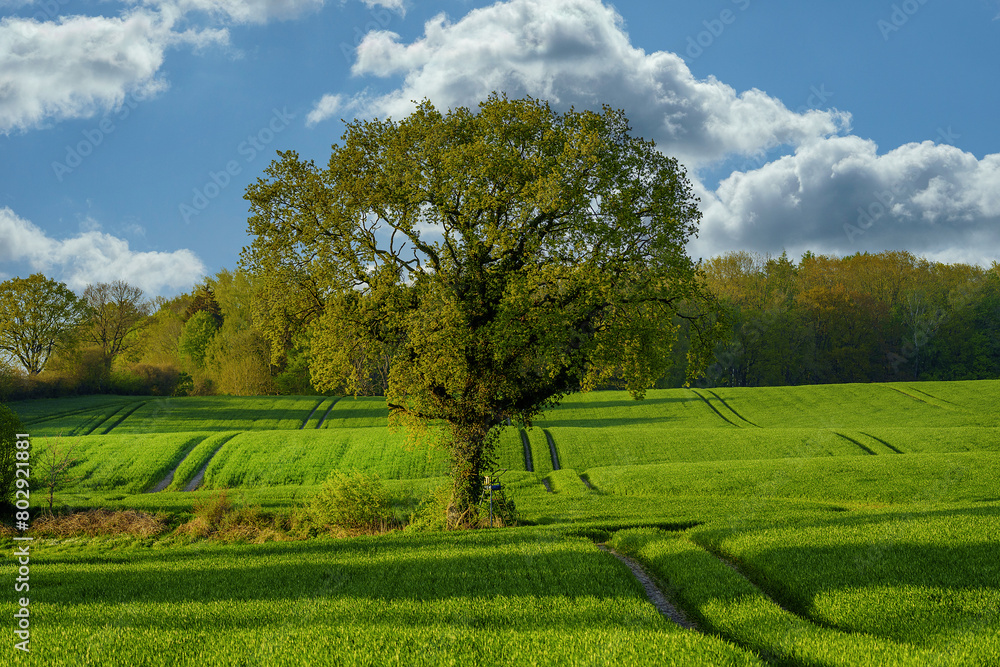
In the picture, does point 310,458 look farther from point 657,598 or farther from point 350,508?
point 657,598

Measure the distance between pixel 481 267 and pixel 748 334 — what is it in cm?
7221

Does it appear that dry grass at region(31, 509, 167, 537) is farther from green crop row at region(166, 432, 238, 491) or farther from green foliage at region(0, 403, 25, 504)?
green crop row at region(166, 432, 238, 491)

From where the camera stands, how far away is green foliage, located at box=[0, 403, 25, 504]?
99.0 ft

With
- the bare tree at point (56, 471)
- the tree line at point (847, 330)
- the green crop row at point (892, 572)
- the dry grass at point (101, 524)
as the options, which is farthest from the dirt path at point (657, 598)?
the tree line at point (847, 330)

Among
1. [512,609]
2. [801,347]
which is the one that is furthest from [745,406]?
[512,609]

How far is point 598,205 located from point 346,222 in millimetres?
8944

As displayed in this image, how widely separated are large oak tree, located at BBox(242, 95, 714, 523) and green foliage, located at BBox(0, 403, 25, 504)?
64.2 ft

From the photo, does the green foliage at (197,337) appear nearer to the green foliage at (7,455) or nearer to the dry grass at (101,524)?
the green foliage at (7,455)

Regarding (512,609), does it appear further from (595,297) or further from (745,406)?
(745,406)

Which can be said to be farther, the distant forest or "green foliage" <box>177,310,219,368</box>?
"green foliage" <box>177,310,219,368</box>

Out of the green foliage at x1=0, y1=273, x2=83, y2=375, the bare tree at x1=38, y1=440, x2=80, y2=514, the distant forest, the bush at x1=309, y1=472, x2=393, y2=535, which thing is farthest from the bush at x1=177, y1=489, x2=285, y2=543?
the green foliage at x1=0, y1=273, x2=83, y2=375

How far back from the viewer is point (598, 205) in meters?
20.7

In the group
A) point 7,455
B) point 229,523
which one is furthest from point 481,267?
point 7,455

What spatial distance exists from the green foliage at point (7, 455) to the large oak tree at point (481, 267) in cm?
1955
